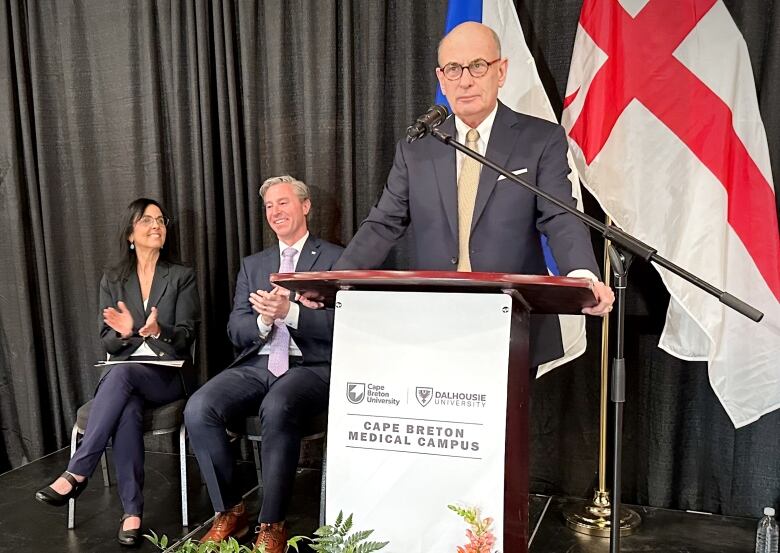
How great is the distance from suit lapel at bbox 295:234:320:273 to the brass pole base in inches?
59.4

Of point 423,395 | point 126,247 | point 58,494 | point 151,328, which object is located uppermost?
point 126,247

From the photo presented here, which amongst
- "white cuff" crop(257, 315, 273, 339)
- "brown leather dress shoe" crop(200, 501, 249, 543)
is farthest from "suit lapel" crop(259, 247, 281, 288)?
"brown leather dress shoe" crop(200, 501, 249, 543)

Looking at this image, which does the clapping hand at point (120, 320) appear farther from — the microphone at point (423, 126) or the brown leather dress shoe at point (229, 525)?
the microphone at point (423, 126)

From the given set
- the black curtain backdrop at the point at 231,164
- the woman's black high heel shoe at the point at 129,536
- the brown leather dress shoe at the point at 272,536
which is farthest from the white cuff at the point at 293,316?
the woman's black high heel shoe at the point at 129,536

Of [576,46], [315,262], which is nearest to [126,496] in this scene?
[315,262]

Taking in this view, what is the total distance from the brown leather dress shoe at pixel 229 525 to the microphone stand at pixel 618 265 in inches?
57.3

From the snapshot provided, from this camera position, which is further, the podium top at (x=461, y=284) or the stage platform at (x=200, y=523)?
the stage platform at (x=200, y=523)

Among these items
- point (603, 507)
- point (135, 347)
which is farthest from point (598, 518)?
point (135, 347)

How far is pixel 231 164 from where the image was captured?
12.5 feet

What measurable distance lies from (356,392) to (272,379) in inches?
48.6

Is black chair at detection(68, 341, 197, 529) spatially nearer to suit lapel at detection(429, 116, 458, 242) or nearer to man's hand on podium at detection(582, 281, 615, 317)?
suit lapel at detection(429, 116, 458, 242)

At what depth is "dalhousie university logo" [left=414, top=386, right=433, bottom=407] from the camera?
188cm

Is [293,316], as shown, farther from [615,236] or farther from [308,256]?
[615,236]

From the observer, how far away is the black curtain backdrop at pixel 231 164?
10.6 ft
